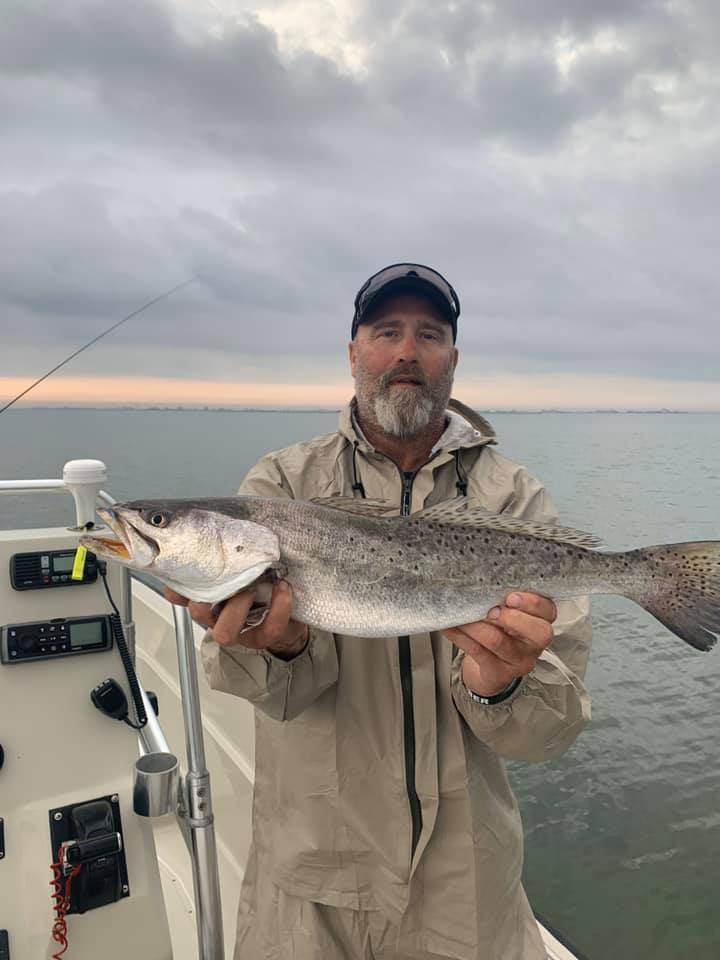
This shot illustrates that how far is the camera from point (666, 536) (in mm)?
19891

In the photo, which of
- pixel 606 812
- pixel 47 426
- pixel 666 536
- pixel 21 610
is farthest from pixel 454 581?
pixel 47 426

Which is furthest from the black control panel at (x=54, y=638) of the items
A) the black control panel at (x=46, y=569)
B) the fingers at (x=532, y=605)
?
the fingers at (x=532, y=605)

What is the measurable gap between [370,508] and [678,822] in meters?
7.39

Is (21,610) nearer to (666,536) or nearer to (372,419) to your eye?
(372,419)

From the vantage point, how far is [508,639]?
2502 millimetres

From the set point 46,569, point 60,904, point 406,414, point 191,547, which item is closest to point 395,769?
point 191,547

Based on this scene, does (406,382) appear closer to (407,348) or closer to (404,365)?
(404,365)

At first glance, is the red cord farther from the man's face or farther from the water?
the water

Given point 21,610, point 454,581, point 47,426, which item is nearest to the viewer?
point 454,581

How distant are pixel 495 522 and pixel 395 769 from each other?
3.74ft

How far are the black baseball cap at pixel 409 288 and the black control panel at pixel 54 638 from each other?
2.23 meters

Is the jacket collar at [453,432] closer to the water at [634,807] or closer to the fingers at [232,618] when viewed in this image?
the fingers at [232,618]

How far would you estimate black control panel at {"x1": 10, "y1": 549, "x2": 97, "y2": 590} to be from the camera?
135 inches

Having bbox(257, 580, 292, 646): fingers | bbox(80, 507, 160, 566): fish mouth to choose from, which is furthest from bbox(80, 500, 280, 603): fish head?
bbox(257, 580, 292, 646): fingers
